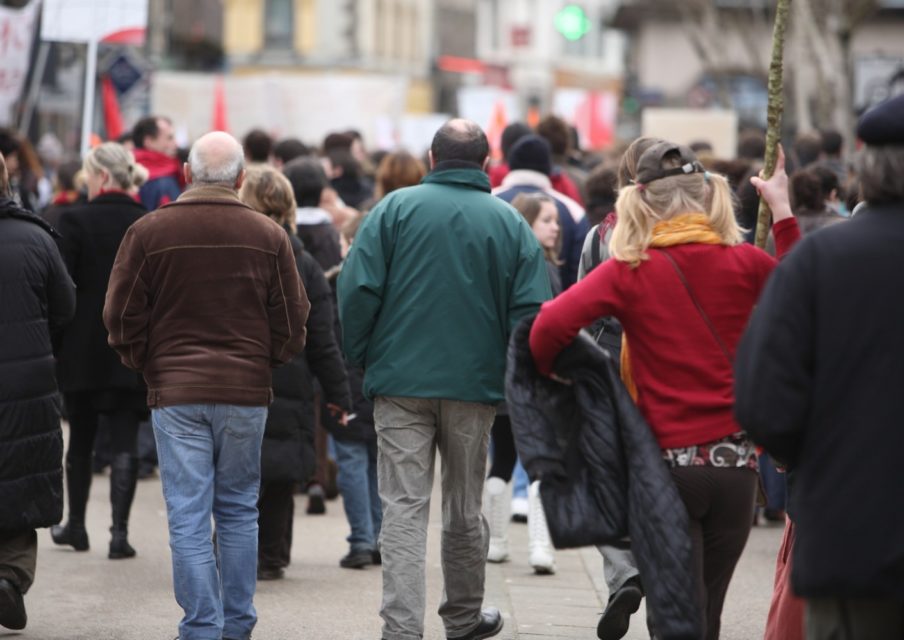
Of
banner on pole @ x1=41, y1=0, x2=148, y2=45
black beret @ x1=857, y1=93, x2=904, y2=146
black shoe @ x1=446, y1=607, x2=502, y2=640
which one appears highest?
banner on pole @ x1=41, y1=0, x2=148, y2=45

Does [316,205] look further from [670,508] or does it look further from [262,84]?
[262,84]

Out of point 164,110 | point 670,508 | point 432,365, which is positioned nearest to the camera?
point 670,508

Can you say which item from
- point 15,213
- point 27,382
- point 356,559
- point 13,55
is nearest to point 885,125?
point 27,382

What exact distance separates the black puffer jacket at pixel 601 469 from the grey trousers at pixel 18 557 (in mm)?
2494

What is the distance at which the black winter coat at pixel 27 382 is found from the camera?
7.13 metres

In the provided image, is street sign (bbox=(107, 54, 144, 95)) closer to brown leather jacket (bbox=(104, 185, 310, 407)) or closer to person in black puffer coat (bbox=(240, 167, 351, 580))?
person in black puffer coat (bbox=(240, 167, 351, 580))

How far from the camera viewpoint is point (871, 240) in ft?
14.2

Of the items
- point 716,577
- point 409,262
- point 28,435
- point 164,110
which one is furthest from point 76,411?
point 164,110

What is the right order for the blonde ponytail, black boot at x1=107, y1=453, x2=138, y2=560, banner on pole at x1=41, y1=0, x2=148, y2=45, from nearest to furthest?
the blonde ponytail < black boot at x1=107, y1=453, x2=138, y2=560 < banner on pole at x1=41, y1=0, x2=148, y2=45

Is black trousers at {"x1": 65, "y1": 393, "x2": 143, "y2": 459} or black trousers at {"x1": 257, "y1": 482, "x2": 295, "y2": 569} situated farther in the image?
black trousers at {"x1": 65, "y1": 393, "x2": 143, "y2": 459}

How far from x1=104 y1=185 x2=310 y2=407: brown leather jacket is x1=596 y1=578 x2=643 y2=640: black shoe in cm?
157

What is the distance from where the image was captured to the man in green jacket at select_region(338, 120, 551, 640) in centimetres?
684

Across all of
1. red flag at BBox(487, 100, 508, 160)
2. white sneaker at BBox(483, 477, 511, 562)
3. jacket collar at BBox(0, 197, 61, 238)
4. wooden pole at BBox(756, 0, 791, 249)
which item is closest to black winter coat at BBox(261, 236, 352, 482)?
white sneaker at BBox(483, 477, 511, 562)

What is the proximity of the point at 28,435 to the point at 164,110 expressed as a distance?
21.5 metres
